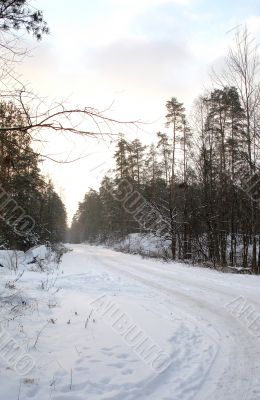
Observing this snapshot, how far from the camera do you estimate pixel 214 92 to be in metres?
24.7

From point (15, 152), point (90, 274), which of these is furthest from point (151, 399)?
point (90, 274)

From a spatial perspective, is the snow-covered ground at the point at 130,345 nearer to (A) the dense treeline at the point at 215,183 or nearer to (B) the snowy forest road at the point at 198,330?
(B) the snowy forest road at the point at 198,330

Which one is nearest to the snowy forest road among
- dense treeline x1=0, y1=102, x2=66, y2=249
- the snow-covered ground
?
the snow-covered ground

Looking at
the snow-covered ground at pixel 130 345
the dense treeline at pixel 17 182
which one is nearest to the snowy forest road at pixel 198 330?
the snow-covered ground at pixel 130 345

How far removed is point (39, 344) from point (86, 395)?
1637mm

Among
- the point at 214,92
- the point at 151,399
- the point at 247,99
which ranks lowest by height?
the point at 151,399

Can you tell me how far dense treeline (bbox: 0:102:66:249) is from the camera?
180 inches

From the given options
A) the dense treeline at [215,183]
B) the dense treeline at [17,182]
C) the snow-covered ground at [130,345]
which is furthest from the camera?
the dense treeline at [215,183]

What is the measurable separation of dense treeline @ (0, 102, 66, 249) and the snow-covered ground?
8.25ft

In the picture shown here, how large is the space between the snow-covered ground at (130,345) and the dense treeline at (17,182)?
251cm

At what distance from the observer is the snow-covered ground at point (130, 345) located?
13.9 ft

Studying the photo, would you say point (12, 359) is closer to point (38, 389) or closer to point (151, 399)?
point (38, 389)

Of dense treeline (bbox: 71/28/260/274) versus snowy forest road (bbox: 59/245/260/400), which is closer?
snowy forest road (bbox: 59/245/260/400)

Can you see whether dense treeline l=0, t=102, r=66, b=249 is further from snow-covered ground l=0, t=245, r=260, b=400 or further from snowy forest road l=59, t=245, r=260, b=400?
snowy forest road l=59, t=245, r=260, b=400
